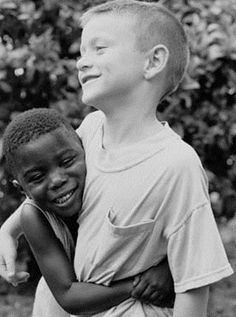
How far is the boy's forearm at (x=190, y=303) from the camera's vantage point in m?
2.89

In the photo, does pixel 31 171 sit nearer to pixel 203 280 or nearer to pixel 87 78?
pixel 87 78

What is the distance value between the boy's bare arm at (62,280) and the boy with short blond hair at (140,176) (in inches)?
1.2

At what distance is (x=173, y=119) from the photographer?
19.8 feet

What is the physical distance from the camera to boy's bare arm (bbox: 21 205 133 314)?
3002 mm

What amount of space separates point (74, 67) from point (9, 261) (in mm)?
2820

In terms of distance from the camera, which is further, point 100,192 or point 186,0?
point 186,0

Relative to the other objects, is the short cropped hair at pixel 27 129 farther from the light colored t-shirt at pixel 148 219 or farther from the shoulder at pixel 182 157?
the shoulder at pixel 182 157

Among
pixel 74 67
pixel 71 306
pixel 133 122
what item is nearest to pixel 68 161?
pixel 133 122

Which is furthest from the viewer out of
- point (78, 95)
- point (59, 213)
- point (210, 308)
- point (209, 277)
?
point (210, 308)

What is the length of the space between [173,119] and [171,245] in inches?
126

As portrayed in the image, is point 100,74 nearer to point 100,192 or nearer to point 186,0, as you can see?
point 100,192

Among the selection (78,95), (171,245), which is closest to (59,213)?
(171,245)

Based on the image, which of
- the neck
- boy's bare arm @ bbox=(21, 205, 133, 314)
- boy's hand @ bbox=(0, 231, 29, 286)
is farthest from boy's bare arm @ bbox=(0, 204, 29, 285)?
the neck

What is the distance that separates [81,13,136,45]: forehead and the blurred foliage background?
9.38ft
